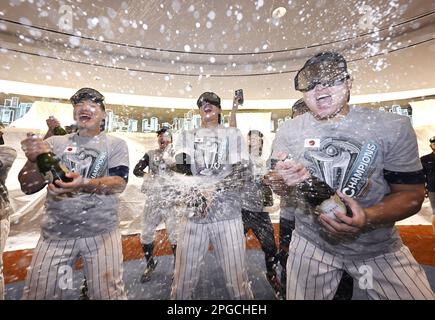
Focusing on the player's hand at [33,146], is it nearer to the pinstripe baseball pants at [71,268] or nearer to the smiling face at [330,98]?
the pinstripe baseball pants at [71,268]

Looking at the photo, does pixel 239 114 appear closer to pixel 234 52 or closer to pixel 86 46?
pixel 234 52

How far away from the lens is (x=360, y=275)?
4.45 feet

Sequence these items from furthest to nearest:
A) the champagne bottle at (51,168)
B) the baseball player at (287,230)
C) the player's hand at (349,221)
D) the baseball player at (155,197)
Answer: the baseball player at (155,197) < the baseball player at (287,230) < the champagne bottle at (51,168) < the player's hand at (349,221)

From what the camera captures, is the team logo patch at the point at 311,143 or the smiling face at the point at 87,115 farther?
the smiling face at the point at 87,115

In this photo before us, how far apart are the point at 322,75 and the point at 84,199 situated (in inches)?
82.1

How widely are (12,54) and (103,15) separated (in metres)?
2.36

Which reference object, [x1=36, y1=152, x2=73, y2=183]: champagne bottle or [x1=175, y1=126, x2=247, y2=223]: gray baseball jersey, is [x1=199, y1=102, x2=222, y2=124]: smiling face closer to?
[x1=175, y1=126, x2=247, y2=223]: gray baseball jersey

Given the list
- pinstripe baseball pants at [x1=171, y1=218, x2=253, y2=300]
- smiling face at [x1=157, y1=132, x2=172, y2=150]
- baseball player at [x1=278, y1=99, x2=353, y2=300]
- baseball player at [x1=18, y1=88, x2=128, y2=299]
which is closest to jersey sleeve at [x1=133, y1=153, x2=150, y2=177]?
smiling face at [x1=157, y1=132, x2=172, y2=150]

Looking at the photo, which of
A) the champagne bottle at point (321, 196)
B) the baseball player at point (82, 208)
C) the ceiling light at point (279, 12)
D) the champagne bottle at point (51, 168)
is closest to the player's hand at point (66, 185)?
the baseball player at point (82, 208)

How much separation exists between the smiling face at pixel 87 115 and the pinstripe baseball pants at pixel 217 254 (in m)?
1.28

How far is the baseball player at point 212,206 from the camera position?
79.3 inches

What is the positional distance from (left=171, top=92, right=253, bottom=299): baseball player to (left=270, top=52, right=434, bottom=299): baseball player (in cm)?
65

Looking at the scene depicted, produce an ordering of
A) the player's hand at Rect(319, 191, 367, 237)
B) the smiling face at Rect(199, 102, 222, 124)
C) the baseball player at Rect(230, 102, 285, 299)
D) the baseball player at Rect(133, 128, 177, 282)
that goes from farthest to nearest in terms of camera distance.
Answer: the baseball player at Rect(133, 128, 177, 282) → the baseball player at Rect(230, 102, 285, 299) → the smiling face at Rect(199, 102, 222, 124) → the player's hand at Rect(319, 191, 367, 237)

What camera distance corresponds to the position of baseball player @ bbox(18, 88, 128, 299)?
170cm
